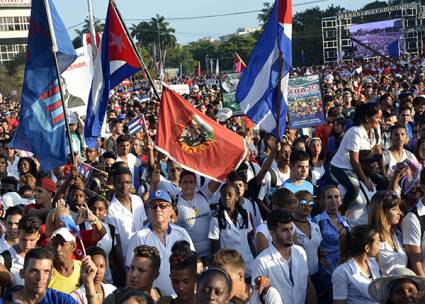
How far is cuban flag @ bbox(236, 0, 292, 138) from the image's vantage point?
870 centimetres

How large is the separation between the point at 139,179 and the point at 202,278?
17.2 ft

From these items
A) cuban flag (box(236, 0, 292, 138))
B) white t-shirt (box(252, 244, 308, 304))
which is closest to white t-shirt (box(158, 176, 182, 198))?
cuban flag (box(236, 0, 292, 138))

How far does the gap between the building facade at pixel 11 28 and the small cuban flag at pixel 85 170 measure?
106229 millimetres

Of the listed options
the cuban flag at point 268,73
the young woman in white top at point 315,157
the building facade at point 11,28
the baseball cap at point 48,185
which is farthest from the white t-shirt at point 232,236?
the building facade at point 11,28

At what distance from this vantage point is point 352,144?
25.9 feet

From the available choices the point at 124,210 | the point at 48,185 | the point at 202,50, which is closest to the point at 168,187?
the point at 124,210

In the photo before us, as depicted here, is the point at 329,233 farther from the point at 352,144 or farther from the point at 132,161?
the point at 132,161

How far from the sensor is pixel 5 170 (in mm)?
10984

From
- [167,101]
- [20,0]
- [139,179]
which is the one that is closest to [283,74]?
[167,101]

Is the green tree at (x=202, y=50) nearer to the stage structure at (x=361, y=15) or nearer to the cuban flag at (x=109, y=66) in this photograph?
the stage structure at (x=361, y=15)

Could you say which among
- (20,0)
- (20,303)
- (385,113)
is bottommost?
(20,303)

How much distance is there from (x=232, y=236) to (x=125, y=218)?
3.24ft

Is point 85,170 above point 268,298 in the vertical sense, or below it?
above

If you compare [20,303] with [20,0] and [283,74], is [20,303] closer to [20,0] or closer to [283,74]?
[283,74]
